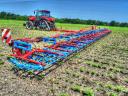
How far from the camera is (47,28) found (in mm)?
22797

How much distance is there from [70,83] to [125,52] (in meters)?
6.27

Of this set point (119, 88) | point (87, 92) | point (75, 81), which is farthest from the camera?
point (75, 81)

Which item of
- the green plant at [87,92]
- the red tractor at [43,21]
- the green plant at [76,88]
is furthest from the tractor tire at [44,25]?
the green plant at [87,92]

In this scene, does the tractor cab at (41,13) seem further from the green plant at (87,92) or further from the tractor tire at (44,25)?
the green plant at (87,92)

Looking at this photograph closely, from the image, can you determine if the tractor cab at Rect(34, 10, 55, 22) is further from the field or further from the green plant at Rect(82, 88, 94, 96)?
the green plant at Rect(82, 88, 94, 96)

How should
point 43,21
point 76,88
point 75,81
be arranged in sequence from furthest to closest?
point 43,21 < point 75,81 < point 76,88

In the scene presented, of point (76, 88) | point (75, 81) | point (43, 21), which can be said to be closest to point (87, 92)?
point (76, 88)

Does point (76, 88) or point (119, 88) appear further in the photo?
point (119, 88)

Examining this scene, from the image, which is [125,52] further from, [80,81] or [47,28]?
[47,28]

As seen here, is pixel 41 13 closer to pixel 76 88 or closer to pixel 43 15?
pixel 43 15

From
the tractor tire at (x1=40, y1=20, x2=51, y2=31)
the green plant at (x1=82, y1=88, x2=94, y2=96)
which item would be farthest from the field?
the tractor tire at (x1=40, y1=20, x2=51, y2=31)

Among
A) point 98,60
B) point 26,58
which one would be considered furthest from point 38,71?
point 98,60

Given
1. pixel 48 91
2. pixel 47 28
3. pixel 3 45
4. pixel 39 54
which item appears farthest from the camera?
pixel 47 28

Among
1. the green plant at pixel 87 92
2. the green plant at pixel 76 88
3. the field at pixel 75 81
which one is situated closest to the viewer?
the green plant at pixel 87 92
